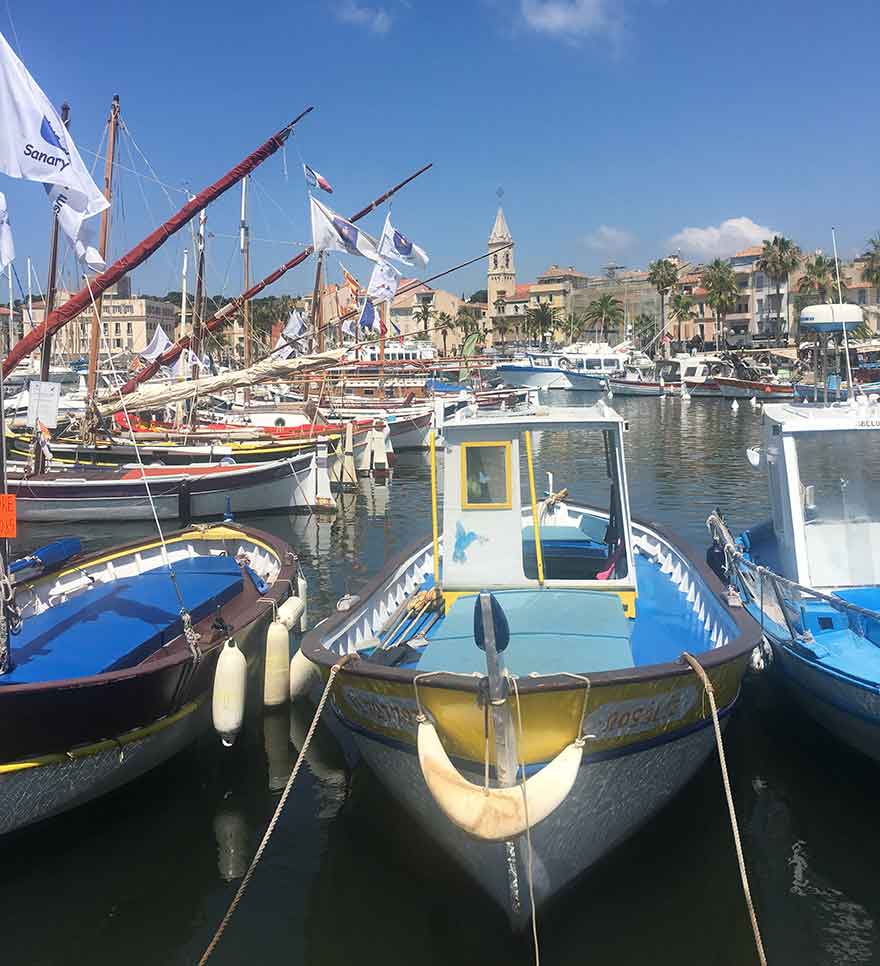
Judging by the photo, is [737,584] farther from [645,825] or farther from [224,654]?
[224,654]

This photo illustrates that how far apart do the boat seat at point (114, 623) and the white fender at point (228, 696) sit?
2.80ft

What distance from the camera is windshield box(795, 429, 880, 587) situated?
10.4 meters

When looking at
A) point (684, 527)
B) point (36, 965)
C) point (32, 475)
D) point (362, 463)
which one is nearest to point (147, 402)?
point (32, 475)

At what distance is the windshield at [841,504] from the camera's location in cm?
1038

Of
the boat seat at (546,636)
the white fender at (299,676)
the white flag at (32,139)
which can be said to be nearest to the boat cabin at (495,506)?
the boat seat at (546,636)

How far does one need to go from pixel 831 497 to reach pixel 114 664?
28.0 ft

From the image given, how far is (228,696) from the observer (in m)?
9.38

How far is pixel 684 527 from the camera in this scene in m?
23.4

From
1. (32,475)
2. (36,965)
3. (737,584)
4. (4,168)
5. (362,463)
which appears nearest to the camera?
(36,965)

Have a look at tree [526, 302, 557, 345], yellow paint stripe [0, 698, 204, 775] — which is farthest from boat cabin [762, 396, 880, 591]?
tree [526, 302, 557, 345]

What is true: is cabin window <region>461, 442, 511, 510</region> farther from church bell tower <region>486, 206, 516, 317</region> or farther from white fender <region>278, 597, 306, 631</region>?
church bell tower <region>486, 206, 516, 317</region>

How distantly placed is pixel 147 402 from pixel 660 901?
21.3 metres

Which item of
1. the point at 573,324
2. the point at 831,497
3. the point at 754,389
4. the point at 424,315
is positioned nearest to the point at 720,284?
the point at 754,389

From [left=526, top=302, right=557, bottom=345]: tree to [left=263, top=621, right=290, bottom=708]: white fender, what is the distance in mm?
118818
